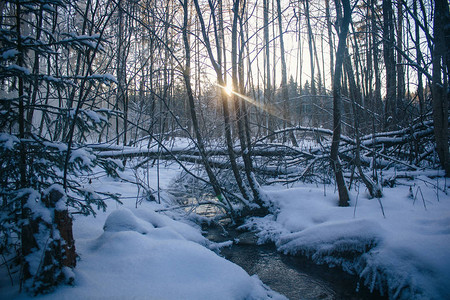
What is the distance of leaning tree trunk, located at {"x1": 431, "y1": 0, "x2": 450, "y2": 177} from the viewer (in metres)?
3.33

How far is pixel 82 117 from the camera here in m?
2.06

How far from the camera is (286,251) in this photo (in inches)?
121

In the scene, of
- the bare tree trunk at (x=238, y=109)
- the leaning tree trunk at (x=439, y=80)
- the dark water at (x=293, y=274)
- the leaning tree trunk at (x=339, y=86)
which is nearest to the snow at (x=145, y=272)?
the dark water at (x=293, y=274)

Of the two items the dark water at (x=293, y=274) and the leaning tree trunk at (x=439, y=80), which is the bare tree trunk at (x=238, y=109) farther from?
the leaning tree trunk at (x=439, y=80)

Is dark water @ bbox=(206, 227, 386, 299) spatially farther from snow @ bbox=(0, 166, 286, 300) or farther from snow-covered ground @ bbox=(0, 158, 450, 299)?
snow @ bbox=(0, 166, 286, 300)

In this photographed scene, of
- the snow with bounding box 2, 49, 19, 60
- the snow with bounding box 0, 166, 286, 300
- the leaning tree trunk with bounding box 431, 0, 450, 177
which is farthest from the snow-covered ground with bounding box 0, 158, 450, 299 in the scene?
the snow with bounding box 2, 49, 19, 60

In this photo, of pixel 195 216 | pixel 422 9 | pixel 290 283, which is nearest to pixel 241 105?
pixel 195 216

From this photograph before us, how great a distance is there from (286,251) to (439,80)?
3363mm

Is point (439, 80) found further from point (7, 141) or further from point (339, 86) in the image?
point (7, 141)

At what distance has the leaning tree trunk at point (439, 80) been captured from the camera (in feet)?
10.9

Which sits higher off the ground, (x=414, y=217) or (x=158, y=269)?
(x=414, y=217)

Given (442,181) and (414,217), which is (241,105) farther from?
(442,181)

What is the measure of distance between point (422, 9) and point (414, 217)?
3.55m

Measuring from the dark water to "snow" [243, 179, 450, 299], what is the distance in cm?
11
